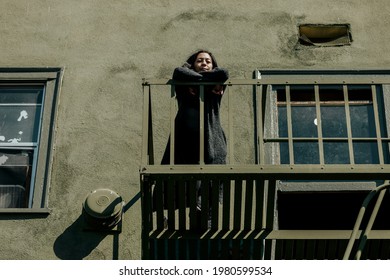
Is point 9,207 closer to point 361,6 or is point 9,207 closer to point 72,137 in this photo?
point 72,137

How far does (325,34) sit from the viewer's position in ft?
34.7

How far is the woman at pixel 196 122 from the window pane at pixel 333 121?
190 centimetres

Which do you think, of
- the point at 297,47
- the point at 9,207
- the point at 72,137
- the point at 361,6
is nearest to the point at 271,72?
the point at 297,47

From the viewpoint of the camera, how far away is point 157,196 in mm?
7793

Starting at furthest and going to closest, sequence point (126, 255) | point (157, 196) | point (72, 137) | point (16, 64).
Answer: point (16, 64)
point (72, 137)
point (126, 255)
point (157, 196)

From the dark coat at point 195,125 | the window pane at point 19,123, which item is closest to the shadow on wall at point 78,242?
the dark coat at point 195,125

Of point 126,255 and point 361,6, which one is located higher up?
point 361,6

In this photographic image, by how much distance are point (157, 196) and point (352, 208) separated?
2.44 meters

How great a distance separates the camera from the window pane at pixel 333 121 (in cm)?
983

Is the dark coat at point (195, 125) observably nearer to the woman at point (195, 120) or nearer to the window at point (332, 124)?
the woman at point (195, 120)

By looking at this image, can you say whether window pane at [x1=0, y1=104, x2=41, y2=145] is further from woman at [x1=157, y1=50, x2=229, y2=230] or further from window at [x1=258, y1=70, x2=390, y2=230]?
window at [x1=258, y1=70, x2=390, y2=230]

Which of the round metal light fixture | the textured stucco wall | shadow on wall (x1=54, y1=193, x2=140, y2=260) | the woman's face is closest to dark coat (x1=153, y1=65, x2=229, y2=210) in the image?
the woman's face

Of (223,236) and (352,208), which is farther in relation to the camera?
(352,208)

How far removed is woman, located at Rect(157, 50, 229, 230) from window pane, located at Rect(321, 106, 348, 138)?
190 centimetres
